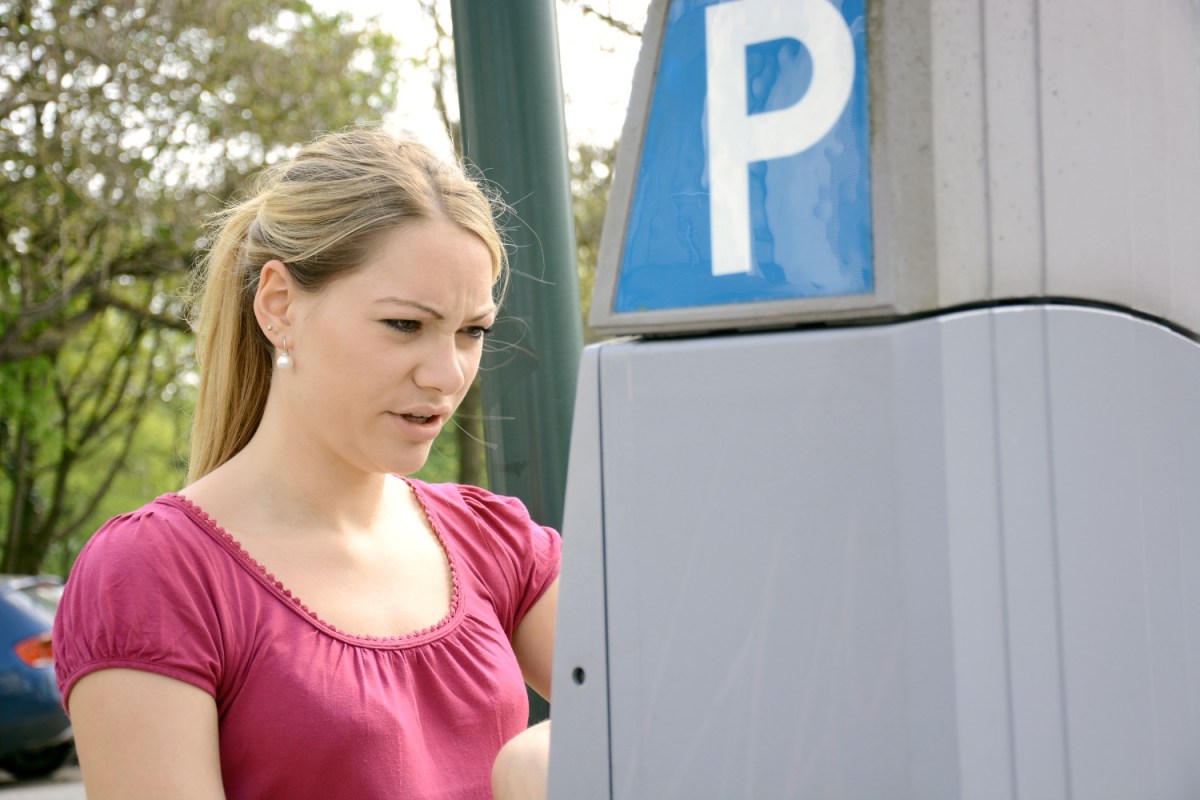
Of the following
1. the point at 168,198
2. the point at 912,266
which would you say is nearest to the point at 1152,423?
the point at 912,266

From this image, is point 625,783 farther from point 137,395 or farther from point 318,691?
point 137,395

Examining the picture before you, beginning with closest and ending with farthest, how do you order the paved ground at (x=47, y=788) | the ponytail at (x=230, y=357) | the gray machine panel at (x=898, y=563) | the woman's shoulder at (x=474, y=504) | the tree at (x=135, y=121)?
the gray machine panel at (x=898, y=563), the ponytail at (x=230, y=357), the woman's shoulder at (x=474, y=504), the paved ground at (x=47, y=788), the tree at (x=135, y=121)

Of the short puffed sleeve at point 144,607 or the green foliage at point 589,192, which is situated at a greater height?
the green foliage at point 589,192

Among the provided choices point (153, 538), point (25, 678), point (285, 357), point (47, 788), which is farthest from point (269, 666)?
point (47, 788)

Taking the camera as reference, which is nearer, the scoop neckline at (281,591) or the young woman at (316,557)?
the young woman at (316,557)

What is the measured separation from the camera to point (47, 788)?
8578 mm

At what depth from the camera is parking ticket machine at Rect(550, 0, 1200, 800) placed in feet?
3.62

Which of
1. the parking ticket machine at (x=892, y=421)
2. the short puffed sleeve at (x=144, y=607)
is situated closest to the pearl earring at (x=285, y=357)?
the short puffed sleeve at (x=144, y=607)

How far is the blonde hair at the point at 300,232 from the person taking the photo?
1922mm

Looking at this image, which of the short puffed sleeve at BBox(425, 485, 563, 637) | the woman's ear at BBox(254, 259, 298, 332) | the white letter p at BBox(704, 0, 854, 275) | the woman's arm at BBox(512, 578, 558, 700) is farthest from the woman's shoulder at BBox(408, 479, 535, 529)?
the white letter p at BBox(704, 0, 854, 275)

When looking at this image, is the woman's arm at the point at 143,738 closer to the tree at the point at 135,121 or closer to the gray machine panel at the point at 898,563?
the gray machine panel at the point at 898,563

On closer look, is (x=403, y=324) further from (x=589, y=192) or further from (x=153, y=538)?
(x=589, y=192)

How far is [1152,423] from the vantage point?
119cm

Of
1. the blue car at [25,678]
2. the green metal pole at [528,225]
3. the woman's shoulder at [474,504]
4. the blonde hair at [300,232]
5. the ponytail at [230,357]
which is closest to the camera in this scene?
the blonde hair at [300,232]
